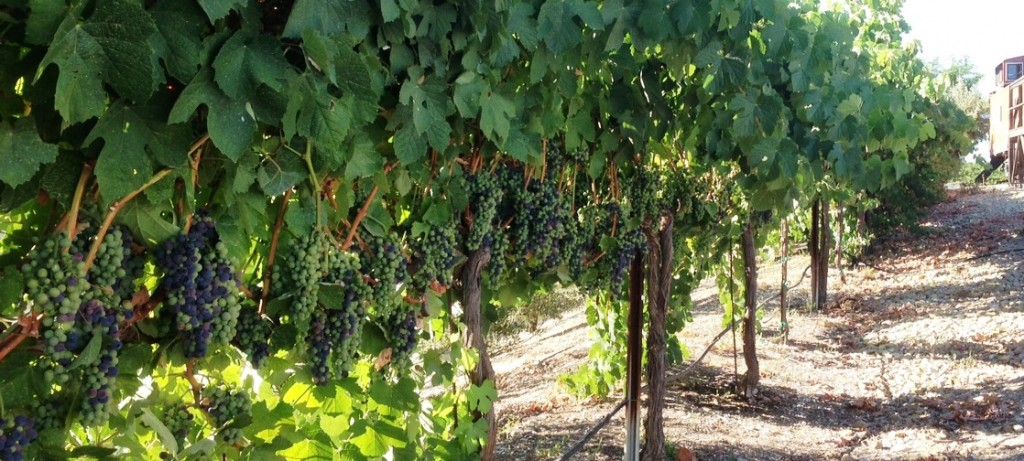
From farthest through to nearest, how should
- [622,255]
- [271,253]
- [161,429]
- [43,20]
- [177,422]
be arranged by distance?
1. [622,255]
2. [271,253]
3. [177,422]
4. [161,429]
5. [43,20]

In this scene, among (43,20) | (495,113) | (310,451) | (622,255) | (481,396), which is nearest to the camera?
(43,20)

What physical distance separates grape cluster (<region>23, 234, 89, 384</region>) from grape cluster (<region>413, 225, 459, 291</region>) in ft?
3.85

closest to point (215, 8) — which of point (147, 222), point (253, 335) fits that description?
point (147, 222)

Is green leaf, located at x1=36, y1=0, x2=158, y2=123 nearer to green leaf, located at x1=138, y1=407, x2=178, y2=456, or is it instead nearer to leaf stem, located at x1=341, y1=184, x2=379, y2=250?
green leaf, located at x1=138, y1=407, x2=178, y2=456

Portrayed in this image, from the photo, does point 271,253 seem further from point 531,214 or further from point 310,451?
point 531,214

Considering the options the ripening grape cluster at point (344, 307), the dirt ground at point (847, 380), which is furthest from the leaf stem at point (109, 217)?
the dirt ground at point (847, 380)

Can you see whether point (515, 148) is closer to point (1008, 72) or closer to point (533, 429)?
point (533, 429)

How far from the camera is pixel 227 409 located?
1710 millimetres

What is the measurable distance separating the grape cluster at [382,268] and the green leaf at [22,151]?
0.93m

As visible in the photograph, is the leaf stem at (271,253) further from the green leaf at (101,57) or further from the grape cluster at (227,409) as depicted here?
the green leaf at (101,57)

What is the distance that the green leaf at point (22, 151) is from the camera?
45.4 inches

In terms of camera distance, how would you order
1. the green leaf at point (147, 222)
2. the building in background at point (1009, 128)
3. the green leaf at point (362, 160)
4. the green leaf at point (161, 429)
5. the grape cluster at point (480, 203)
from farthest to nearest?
the building in background at point (1009, 128) < the grape cluster at point (480, 203) < the green leaf at point (362, 160) < the green leaf at point (161, 429) < the green leaf at point (147, 222)

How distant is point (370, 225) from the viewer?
2105mm

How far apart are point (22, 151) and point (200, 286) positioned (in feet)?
1.28
